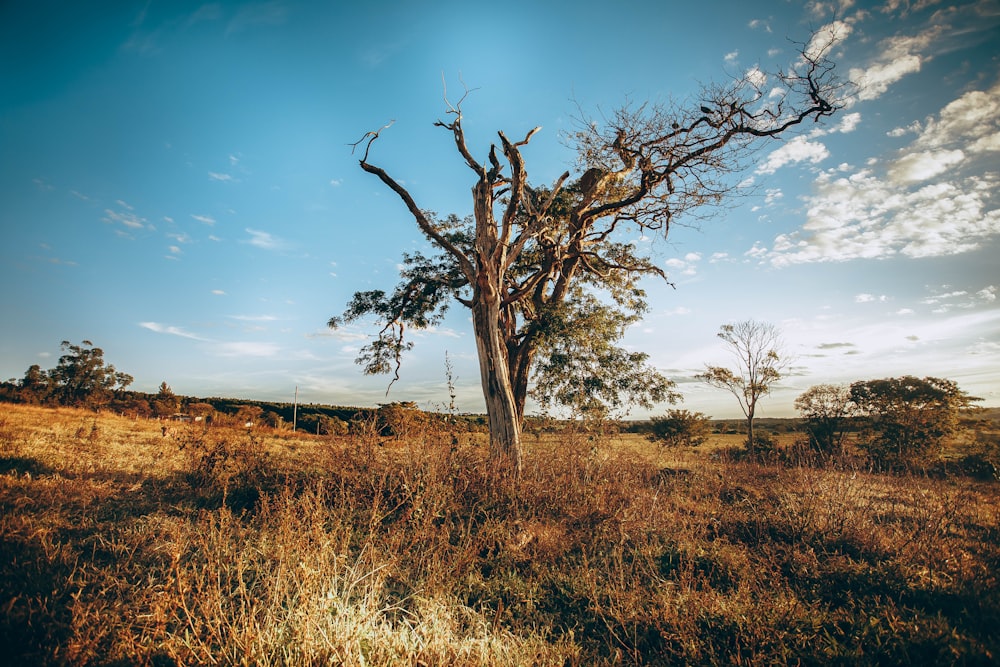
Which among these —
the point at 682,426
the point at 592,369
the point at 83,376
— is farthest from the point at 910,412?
the point at 83,376

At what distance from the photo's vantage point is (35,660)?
2908mm

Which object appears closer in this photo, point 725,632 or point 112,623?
point 112,623

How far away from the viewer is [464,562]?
17.8 ft

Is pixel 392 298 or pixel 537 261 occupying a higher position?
pixel 537 261

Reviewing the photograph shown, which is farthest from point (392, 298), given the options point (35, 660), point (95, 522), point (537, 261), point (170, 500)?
point (35, 660)

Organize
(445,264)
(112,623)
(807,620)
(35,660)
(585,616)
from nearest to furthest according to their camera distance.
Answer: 1. (35,660)
2. (112,623)
3. (807,620)
4. (585,616)
5. (445,264)

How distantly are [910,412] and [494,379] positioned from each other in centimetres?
2040

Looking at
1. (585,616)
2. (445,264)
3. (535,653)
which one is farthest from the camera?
(445,264)

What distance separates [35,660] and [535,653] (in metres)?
3.72

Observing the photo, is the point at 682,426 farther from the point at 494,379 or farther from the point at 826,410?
the point at 494,379

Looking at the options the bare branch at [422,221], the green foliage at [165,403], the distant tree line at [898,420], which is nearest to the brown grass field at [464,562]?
the bare branch at [422,221]

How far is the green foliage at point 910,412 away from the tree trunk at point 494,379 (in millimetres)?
16367

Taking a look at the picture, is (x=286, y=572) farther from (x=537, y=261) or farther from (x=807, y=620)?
(x=537, y=261)

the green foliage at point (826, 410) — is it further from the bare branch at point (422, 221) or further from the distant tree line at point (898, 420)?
the bare branch at point (422, 221)
